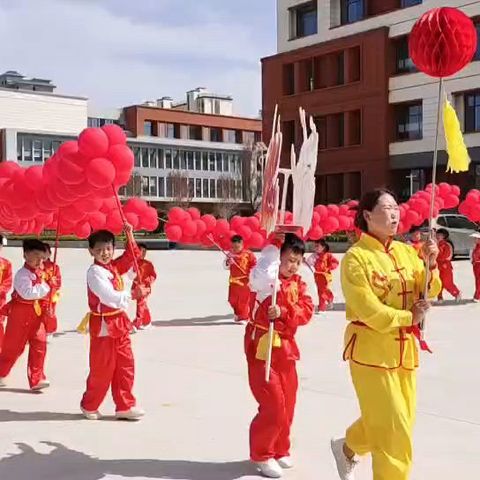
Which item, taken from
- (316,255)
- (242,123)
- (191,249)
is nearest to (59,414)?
(316,255)

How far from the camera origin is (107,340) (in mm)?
5797

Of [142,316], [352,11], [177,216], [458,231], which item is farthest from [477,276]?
[352,11]

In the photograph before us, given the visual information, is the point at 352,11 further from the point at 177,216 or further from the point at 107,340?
the point at 107,340

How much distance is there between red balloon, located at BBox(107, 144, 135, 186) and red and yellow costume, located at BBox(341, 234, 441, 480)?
7.08 ft

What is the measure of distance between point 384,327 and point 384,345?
6.2 inches

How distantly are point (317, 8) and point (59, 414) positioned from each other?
34266 mm

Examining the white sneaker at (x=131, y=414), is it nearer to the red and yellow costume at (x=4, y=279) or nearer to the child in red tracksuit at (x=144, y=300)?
the red and yellow costume at (x=4, y=279)

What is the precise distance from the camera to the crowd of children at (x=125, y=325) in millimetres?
4582

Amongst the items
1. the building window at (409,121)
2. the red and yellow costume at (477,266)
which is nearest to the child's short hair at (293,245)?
the red and yellow costume at (477,266)

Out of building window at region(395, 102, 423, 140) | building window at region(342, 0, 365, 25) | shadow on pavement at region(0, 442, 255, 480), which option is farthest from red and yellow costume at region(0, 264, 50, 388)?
building window at region(342, 0, 365, 25)

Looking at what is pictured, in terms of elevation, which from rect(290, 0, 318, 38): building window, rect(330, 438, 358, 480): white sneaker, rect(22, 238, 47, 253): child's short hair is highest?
rect(290, 0, 318, 38): building window

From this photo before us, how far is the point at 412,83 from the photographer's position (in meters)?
34.0

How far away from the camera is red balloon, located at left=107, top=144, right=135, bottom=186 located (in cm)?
543

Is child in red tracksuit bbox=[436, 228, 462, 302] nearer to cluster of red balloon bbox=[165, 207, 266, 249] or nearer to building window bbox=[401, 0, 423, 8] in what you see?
cluster of red balloon bbox=[165, 207, 266, 249]
